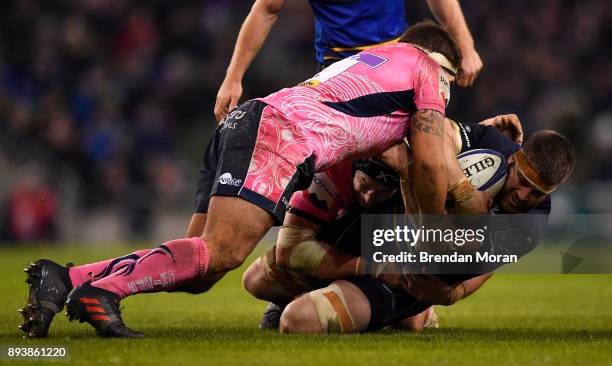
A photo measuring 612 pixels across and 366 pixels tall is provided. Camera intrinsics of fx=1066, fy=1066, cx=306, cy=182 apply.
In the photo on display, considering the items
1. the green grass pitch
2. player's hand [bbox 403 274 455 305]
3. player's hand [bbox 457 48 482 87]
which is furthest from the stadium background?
player's hand [bbox 403 274 455 305]

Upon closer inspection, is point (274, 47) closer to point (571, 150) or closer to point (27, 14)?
point (27, 14)

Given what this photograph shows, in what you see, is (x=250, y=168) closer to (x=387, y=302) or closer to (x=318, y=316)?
(x=318, y=316)

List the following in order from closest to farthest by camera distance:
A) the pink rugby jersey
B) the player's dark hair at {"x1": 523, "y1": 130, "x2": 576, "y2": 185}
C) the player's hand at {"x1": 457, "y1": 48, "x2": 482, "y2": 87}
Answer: the pink rugby jersey → the player's dark hair at {"x1": 523, "y1": 130, "x2": 576, "y2": 185} → the player's hand at {"x1": 457, "y1": 48, "x2": 482, "y2": 87}

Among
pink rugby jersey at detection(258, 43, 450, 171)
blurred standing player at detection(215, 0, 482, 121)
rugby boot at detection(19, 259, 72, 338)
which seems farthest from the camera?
blurred standing player at detection(215, 0, 482, 121)

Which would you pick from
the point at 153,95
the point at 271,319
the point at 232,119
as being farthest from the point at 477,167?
the point at 153,95

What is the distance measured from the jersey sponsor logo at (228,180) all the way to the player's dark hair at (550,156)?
4.86 ft

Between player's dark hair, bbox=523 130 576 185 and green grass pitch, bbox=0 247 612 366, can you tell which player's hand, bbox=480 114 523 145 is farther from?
green grass pitch, bbox=0 247 612 366

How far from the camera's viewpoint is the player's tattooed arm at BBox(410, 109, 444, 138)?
475 cm

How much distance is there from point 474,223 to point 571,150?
1.99 ft

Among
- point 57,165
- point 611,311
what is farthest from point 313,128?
point 57,165

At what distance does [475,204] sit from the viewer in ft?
16.2

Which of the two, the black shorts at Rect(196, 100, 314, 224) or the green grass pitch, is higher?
the black shorts at Rect(196, 100, 314, 224)

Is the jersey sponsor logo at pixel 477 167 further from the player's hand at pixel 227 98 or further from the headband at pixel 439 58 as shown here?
the player's hand at pixel 227 98

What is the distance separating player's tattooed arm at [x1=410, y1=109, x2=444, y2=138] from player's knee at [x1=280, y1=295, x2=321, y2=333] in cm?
95
